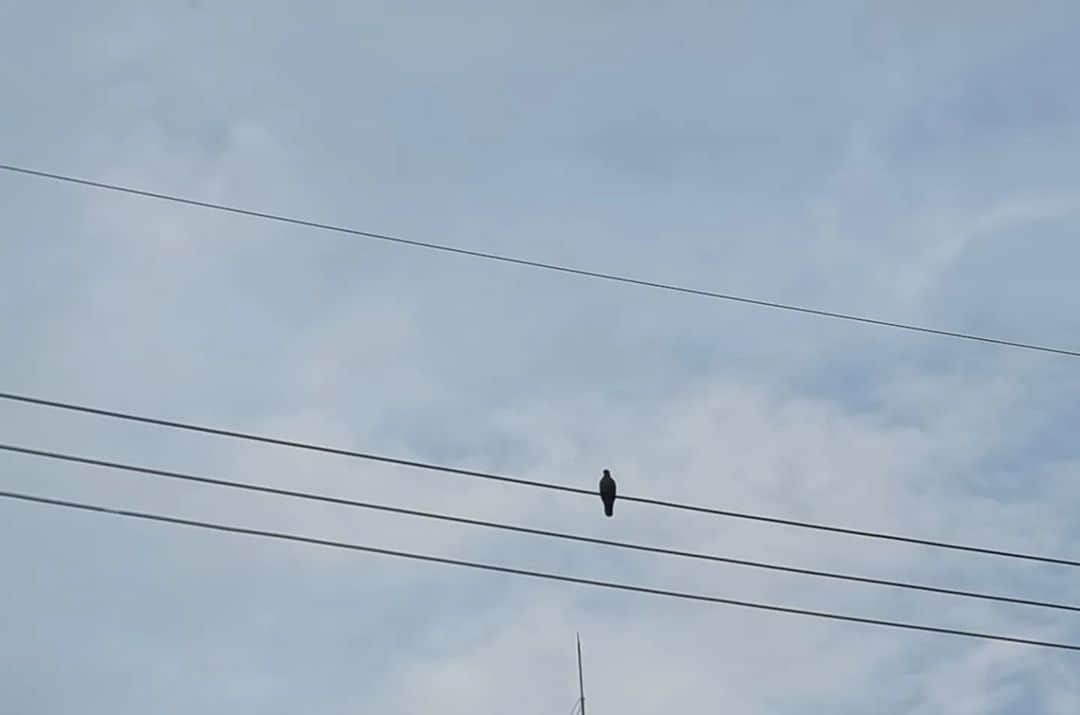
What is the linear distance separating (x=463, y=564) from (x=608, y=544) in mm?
2897

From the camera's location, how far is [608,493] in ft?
110

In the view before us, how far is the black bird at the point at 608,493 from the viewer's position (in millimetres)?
32875

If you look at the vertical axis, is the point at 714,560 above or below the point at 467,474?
below

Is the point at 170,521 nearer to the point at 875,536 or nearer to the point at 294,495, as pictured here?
the point at 294,495

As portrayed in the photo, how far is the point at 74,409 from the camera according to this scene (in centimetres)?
2673

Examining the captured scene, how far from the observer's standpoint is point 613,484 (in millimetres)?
35312

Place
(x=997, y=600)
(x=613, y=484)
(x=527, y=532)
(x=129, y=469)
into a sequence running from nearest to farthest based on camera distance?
1. (x=129, y=469)
2. (x=527, y=532)
3. (x=997, y=600)
4. (x=613, y=484)

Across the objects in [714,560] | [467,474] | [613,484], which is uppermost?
[613,484]

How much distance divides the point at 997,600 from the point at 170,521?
15176 millimetres

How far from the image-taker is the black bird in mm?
32875

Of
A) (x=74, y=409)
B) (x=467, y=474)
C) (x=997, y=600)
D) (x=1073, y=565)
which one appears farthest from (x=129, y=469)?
(x=1073, y=565)

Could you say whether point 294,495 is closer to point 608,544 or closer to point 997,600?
point 608,544

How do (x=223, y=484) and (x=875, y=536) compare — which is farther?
(x=875, y=536)

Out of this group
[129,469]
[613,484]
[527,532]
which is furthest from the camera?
[613,484]
